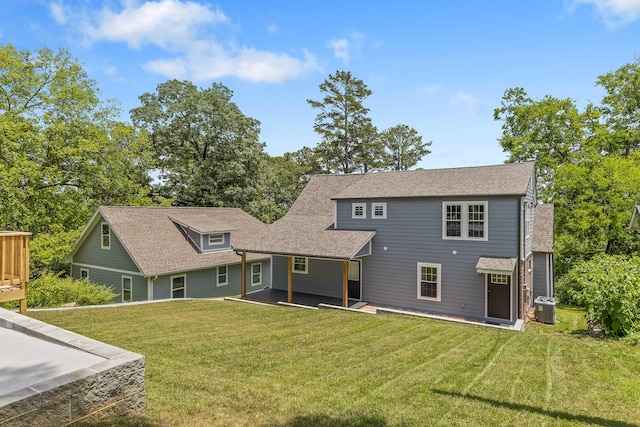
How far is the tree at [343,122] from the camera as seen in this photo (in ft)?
115

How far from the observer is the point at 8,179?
62.6 ft

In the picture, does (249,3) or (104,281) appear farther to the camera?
(104,281)

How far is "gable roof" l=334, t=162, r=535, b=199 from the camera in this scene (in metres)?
13.3

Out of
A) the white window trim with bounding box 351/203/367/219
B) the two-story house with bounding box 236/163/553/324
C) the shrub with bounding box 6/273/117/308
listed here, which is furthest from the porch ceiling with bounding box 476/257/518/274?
the shrub with bounding box 6/273/117/308

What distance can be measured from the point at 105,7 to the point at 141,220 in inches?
385

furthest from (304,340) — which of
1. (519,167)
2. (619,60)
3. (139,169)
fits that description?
(619,60)

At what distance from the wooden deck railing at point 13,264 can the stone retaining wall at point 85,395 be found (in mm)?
4273

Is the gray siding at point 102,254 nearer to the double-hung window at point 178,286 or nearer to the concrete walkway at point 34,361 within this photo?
the double-hung window at point 178,286

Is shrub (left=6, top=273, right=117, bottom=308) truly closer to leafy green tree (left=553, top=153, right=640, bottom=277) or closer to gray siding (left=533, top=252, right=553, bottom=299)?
gray siding (left=533, top=252, right=553, bottom=299)

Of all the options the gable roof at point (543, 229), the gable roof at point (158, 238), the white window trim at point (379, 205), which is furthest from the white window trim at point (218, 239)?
the gable roof at point (543, 229)

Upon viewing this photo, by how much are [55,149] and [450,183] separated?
77.6ft

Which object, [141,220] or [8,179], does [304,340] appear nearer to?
[141,220]

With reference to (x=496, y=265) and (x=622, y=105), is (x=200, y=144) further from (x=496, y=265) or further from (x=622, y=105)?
(x=622, y=105)

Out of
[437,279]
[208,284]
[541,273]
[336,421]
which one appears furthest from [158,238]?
[541,273]
